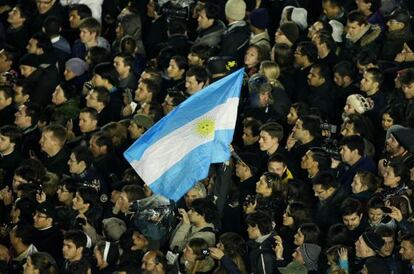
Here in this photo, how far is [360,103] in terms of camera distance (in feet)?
62.1

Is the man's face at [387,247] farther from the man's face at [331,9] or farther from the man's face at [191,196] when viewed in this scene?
the man's face at [331,9]

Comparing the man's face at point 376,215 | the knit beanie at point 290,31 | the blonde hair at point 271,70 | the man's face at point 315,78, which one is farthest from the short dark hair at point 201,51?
the man's face at point 376,215

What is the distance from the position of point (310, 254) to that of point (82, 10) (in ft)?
22.7

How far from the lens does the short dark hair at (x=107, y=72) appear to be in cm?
2028

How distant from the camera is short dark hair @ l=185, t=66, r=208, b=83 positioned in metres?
19.7

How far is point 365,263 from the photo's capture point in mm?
16016

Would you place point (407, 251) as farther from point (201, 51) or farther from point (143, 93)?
point (201, 51)

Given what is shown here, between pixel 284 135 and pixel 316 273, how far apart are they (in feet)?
10.3

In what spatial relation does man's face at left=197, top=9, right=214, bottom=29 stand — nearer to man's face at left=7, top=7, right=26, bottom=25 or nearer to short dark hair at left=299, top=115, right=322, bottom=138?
man's face at left=7, top=7, right=26, bottom=25

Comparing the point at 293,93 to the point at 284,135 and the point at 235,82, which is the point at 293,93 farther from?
the point at 235,82

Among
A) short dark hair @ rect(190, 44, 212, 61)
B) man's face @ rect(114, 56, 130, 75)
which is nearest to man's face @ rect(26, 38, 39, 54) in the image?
man's face @ rect(114, 56, 130, 75)

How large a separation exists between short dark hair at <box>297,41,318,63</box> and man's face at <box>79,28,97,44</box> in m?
2.95

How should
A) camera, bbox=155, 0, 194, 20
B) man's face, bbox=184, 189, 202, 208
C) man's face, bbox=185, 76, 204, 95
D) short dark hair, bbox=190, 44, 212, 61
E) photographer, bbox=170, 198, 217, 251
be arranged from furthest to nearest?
camera, bbox=155, 0, 194, 20, short dark hair, bbox=190, 44, 212, 61, man's face, bbox=185, 76, 204, 95, man's face, bbox=184, 189, 202, 208, photographer, bbox=170, 198, 217, 251

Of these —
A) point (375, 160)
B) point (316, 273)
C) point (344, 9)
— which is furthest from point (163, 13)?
point (316, 273)
